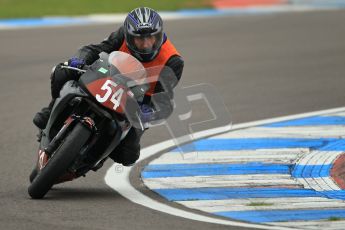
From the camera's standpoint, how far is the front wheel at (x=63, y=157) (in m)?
8.53

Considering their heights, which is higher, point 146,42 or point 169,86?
point 146,42

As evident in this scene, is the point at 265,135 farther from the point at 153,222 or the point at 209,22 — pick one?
the point at 209,22

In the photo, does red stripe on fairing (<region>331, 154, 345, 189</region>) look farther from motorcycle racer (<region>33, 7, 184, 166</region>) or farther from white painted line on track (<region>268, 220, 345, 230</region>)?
motorcycle racer (<region>33, 7, 184, 166</region>)

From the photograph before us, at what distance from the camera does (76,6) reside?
24.8 m

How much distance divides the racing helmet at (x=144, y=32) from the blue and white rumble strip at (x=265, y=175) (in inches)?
48.7

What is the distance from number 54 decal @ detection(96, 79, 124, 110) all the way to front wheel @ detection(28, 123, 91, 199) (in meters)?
0.28

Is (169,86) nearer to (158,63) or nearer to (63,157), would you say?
(158,63)

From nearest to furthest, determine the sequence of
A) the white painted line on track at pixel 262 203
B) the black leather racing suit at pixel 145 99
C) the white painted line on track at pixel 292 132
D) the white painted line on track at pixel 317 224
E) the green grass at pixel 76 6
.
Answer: the white painted line on track at pixel 317 224 < the white painted line on track at pixel 262 203 < the black leather racing suit at pixel 145 99 < the white painted line on track at pixel 292 132 < the green grass at pixel 76 6

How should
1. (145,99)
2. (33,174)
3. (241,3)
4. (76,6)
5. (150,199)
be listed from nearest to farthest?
1. (150,199)
2. (145,99)
3. (33,174)
4. (76,6)
5. (241,3)

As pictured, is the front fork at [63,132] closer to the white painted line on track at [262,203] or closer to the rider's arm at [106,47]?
the rider's arm at [106,47]

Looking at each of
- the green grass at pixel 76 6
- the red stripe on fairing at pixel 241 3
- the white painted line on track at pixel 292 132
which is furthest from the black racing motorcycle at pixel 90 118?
the red stripe on fairing at pixel 241 3

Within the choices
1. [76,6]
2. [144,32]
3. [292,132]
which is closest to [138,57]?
[144,32]

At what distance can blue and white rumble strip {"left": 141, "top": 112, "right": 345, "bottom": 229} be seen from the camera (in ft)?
27.7

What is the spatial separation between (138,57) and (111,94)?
24.3 inches
